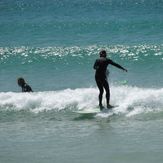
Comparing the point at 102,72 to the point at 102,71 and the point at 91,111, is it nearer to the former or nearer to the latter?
the point at 102,71

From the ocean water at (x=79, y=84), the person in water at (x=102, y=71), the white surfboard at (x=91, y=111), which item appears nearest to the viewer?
the ocean water at (x=79, y=84)

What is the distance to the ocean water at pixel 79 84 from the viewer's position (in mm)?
11547

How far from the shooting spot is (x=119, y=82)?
2122cm

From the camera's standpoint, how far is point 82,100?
1585 centimetres

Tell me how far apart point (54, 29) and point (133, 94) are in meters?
21.2

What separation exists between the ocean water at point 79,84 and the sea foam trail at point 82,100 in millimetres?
27

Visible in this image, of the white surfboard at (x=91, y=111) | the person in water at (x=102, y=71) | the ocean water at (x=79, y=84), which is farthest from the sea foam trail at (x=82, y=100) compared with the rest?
the person in water at (x=102, y=71)

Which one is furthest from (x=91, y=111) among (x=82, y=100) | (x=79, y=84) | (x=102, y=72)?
(x=79, y=84)

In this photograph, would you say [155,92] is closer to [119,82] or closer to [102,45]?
[119,82]

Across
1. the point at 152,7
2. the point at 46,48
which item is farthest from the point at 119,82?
the point at 152,7

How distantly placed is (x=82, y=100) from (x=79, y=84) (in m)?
5.96

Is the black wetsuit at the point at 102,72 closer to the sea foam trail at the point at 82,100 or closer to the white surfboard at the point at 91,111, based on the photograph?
the white surfboard at the point at 91,111

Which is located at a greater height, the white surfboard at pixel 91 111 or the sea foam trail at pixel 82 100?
the sea foam trail at pixel 82 100

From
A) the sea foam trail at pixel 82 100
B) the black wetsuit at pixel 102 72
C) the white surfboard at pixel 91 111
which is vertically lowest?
the white surfboard at pixel 91 111
